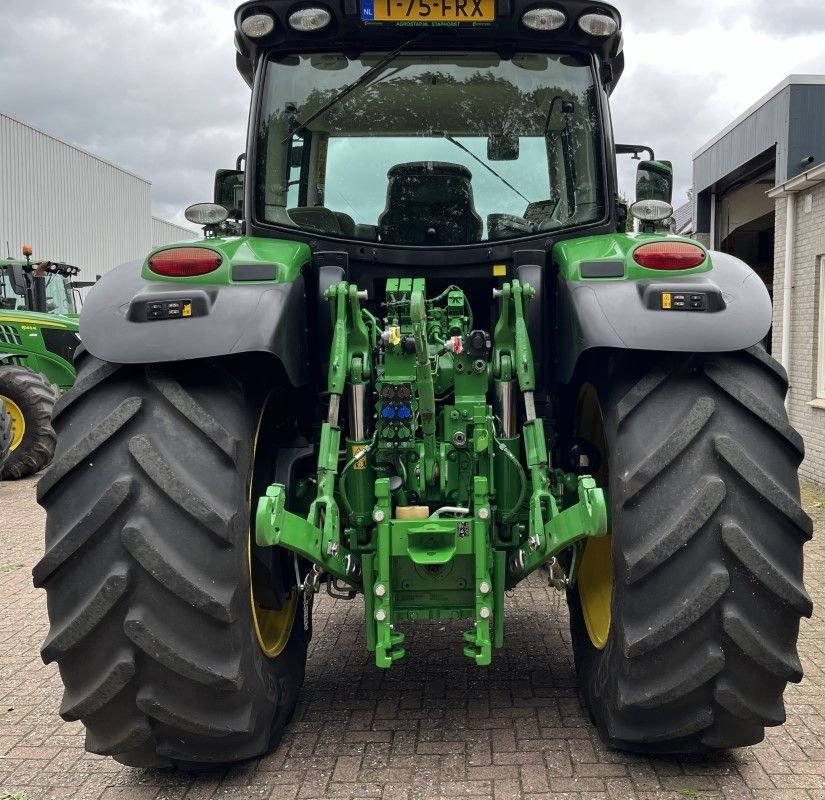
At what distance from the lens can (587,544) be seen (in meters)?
3.43

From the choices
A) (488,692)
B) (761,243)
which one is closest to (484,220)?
(488,692)

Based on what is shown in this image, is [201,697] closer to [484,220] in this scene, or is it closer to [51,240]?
[484,220]

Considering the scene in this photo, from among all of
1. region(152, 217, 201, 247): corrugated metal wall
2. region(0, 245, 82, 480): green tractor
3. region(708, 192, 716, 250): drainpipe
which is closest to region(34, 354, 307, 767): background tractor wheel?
region(0, 245, 82, 480): green tractor

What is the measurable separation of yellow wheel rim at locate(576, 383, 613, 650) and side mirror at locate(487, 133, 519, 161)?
3.28 feet

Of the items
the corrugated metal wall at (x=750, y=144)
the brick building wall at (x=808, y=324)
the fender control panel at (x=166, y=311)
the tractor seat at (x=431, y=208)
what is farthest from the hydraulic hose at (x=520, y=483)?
the corrugated metal wall at (x=750, y=144)

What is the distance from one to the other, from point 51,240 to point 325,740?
23617 mm

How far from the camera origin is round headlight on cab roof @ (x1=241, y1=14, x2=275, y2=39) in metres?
3.35

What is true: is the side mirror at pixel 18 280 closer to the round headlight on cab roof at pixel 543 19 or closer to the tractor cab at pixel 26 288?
the tractor cab at pixel 26 288

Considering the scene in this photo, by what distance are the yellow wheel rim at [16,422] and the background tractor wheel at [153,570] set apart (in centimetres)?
766

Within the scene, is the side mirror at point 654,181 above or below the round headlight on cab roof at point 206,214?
above

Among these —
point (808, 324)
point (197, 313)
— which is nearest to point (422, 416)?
point (197, 313)

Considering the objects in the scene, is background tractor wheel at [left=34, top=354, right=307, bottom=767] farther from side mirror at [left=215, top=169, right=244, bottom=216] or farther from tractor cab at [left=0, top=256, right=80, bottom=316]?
tractor cab at [left=0, top=256, right=80, bottom=316]

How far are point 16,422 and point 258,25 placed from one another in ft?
24.7

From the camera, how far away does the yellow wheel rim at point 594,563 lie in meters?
3.19
